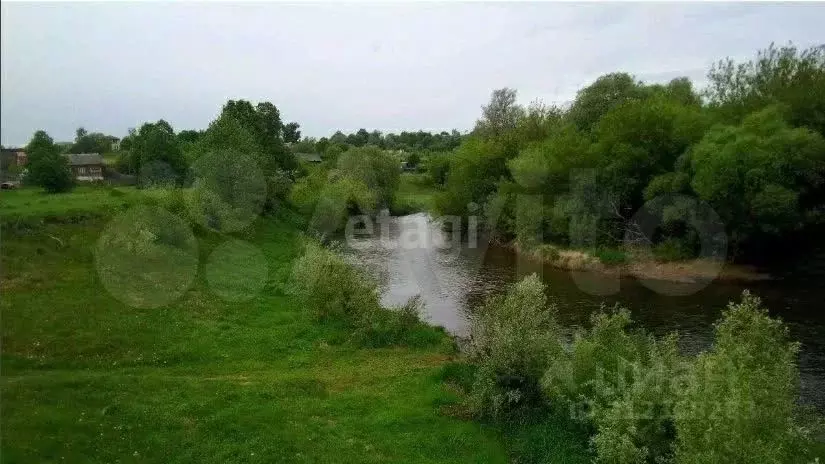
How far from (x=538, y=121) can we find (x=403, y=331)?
1895 inches

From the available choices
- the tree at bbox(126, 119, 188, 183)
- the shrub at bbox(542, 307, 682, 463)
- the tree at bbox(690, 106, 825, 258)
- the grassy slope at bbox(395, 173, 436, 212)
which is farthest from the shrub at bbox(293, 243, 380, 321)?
the grassy slope at bbox(395, 173, 436, 212)

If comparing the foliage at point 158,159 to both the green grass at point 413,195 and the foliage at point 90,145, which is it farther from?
the foliage at point 90,145

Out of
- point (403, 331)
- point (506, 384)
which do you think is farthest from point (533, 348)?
point (403, 331)

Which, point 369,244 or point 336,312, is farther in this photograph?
point 369,244

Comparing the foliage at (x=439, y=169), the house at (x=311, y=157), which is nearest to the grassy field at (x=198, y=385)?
the foliage at (x=439, y=169)

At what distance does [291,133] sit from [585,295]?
114 meters

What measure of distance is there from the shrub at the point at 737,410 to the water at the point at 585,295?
25.4 feet

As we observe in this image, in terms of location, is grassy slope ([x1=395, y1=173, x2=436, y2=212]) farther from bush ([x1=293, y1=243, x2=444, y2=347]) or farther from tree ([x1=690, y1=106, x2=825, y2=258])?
bush ([x1=293, y1=243, x2=444, y2=347])

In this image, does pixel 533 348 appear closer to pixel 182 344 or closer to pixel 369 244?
pixel 182 344

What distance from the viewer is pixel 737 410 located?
44.3 feet

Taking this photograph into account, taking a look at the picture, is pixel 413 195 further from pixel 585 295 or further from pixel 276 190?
pixel 585 295

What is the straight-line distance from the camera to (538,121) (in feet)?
230

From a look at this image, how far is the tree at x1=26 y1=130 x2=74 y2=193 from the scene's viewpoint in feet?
166

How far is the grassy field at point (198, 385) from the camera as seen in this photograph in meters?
16.8
